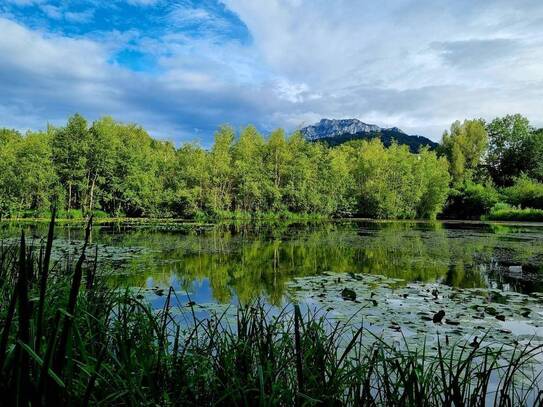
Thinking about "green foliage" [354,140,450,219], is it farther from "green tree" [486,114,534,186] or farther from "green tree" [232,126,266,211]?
"green tree" [486,114,534,186]

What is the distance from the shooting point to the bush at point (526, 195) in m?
37.5

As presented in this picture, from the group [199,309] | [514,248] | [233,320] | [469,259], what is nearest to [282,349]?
[233,320]

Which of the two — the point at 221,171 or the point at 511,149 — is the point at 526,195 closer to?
the point at 511,149

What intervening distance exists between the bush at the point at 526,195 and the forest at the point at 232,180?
101 mm

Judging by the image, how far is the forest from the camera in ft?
100

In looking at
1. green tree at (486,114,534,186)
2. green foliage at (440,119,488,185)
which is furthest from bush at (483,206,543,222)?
green tree at (486,114,534,186)

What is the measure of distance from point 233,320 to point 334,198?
3801 cm

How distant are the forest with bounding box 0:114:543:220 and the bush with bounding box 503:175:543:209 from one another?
10 centimetres

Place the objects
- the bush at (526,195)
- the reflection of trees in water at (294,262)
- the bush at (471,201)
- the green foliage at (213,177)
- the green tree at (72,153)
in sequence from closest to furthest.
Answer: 1. the reflection of trees in water at (294,262)
2. the green foliage at (213,177)
3. the green tree at (72,153)
4. the bush at (526,195)
5. the bush at (471,201)

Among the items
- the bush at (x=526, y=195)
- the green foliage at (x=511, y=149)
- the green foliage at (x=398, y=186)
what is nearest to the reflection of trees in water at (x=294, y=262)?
the green foliage at (x=398, y=186)

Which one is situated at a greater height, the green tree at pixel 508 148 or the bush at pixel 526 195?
the green tree at pixel 508 148

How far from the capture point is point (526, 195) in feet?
128

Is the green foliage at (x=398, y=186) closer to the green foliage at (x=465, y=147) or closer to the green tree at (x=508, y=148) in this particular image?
the green foliage at (x=465, y=147)

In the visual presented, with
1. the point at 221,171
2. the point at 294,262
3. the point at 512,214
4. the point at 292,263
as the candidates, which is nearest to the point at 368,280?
the point at 292,263
